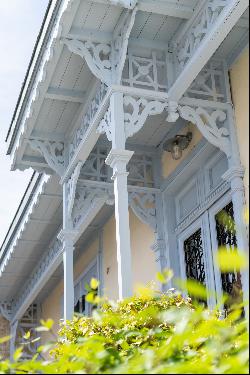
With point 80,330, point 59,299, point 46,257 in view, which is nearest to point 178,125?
point 80,330

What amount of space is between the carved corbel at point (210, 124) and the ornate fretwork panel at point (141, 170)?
199cm

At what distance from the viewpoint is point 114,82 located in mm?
6254

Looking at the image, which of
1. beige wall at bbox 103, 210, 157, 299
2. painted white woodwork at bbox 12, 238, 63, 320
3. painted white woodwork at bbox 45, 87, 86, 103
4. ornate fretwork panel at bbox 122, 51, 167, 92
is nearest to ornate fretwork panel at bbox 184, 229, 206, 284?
beige wall at bbox 103, 210, 157, 299

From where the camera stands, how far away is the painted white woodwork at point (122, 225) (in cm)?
549

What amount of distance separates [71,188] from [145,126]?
46.1 inches

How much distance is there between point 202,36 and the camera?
6117mm

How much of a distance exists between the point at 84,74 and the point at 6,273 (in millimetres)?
7371

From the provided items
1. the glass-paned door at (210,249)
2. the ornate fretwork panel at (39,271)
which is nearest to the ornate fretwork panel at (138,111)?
the glass-paned door at (210,249)

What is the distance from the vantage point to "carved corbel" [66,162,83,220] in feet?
25.0

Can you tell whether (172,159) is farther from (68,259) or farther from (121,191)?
(121,191)

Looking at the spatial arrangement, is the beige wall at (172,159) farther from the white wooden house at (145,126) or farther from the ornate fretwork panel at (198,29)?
the ornate fretwork panel at (198,29)

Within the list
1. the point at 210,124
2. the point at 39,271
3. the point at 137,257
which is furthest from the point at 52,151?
the point at 39,271

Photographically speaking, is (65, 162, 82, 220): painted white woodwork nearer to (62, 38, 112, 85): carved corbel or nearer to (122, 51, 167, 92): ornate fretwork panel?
(122, 51, 167, 92): ornate fretwork panel

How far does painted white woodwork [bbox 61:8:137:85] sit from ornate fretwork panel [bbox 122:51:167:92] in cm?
15
